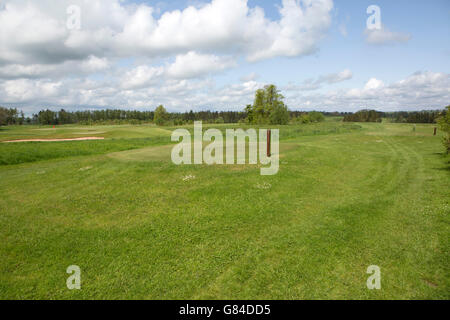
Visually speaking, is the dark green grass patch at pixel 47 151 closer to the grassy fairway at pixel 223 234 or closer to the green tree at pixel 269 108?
the grassy fairway at pixel 223 234

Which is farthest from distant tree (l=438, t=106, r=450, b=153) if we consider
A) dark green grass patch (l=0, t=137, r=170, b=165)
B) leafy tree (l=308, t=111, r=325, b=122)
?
leafy tree (l=308, t=111, r=325, b=122)

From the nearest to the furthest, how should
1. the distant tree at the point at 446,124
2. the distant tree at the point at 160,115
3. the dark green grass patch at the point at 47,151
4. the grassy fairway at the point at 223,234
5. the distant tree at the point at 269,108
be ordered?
1. the grassy fairway at the point at 223,234
2. the distant tree at the point at 446,124
3. the dark green grass patch at the point at 47,151
4. the distant tree at the point at 269,108
5. the distant tree at the point at 160,115

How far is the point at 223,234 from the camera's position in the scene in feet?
26.7

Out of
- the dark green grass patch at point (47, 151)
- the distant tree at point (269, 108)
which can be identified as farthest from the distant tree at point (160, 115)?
the dark green grass patch at point (47, 151)

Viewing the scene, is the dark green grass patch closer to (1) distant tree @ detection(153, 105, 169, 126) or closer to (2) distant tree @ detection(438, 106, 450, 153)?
(2) distant tree @ detection(438, 106, 450, 153)

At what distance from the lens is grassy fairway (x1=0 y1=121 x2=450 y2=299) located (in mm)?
5738

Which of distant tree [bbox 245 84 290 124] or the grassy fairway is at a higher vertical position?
distant tree [bbox 245 84 290 124]

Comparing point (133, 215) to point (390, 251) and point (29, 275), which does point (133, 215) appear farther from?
point (390, 251)

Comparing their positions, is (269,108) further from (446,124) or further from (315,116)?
(315,116)

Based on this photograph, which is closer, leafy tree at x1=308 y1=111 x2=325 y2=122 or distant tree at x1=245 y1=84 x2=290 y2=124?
distant tree at x1=245 y1=84 x2=290 y2=124

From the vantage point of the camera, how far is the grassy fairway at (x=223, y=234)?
5.74 meters

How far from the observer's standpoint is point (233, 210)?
9930 mm
